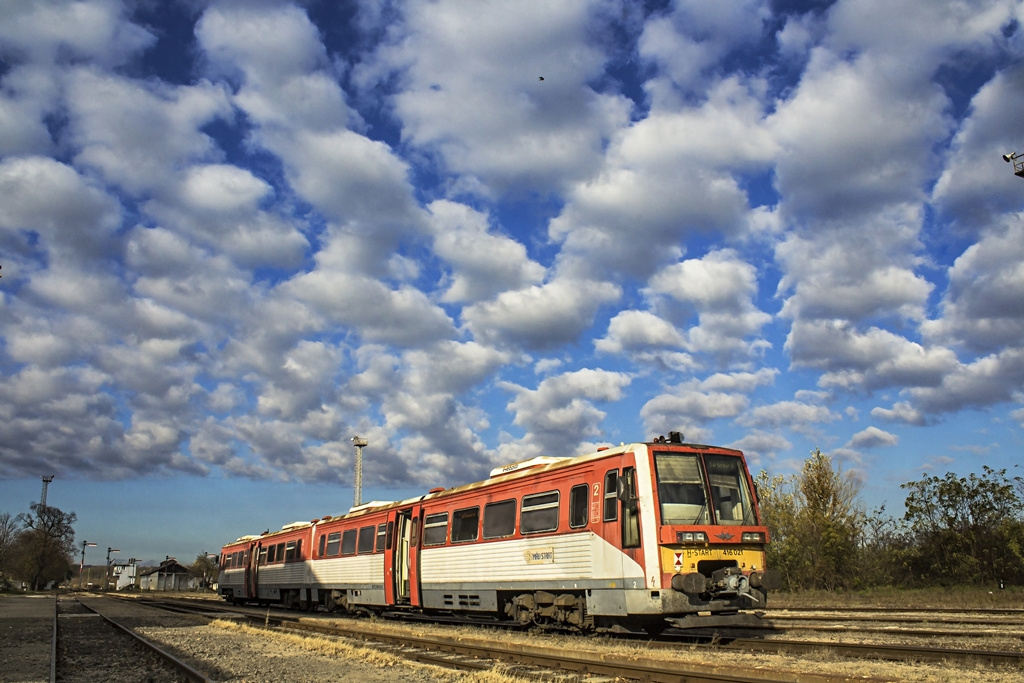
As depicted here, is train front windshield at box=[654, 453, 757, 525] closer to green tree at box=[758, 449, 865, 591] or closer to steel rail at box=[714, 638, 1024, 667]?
steel rail at box=[714, 638, 1024, 667]

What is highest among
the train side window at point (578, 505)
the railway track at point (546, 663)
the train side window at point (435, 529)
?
the train side window at point (578, 505)

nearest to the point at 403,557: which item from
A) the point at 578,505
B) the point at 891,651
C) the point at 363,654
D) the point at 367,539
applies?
the point at 367,539

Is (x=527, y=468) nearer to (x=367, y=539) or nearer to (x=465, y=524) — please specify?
(x=465, y=524)

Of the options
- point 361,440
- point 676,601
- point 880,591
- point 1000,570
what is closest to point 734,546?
point 676,601

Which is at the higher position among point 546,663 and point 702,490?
point 702,490

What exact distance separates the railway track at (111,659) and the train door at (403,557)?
6.41 m

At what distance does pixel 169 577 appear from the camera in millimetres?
108125

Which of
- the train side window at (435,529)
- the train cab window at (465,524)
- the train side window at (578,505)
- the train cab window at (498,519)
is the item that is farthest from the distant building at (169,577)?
the train side window at (578,505)

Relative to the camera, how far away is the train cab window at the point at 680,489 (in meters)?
12.6

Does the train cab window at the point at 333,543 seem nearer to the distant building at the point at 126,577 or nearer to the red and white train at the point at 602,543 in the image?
the red and white train at the point at 602,543

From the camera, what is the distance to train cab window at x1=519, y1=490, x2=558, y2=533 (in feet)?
48.7

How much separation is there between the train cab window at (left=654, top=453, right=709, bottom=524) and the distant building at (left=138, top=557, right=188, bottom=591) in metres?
111

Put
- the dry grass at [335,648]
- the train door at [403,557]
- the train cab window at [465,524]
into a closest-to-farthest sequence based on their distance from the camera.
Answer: the dry grass at [335,648], the train cab window at [465,524], the train door at [403,557]

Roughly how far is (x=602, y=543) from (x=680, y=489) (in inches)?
68.0
